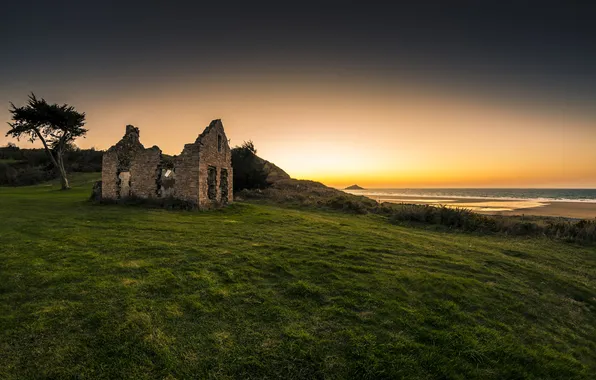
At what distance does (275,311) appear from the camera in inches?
250

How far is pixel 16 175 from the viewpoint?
51.8 meters

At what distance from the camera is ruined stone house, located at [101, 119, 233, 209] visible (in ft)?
67.6

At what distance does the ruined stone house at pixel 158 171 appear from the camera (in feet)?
67.6

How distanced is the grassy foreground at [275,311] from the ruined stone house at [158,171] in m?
9.47

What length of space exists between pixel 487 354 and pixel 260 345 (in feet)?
13.5

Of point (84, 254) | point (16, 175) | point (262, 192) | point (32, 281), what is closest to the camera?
point (32, 281)

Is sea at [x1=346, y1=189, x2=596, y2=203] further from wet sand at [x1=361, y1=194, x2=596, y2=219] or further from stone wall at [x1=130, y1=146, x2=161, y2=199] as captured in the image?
stone wall at [x1=130, y1=146, x2=161, y2=199]

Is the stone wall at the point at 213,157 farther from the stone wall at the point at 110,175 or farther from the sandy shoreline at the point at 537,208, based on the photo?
the sandy shoreline at the point at 537,208

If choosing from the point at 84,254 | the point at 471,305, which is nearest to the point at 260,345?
the point at 471,305

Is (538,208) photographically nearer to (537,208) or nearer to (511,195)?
(537,208)

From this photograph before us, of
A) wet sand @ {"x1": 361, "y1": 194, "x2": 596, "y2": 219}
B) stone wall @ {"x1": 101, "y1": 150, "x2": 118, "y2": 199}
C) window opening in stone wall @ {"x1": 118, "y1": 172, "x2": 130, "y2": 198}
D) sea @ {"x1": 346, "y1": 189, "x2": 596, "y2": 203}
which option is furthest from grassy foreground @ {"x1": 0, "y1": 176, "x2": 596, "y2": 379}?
sea @ {"x1": 346, "y1": 189, "x2": 596, "y2": 203}

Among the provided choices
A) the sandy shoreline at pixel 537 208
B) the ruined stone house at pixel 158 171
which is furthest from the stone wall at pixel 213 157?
the sandy shoreline at pixel 537 208

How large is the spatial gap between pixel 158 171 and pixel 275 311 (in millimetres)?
18568

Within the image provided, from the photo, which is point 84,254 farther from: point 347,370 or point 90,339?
point 347,370
